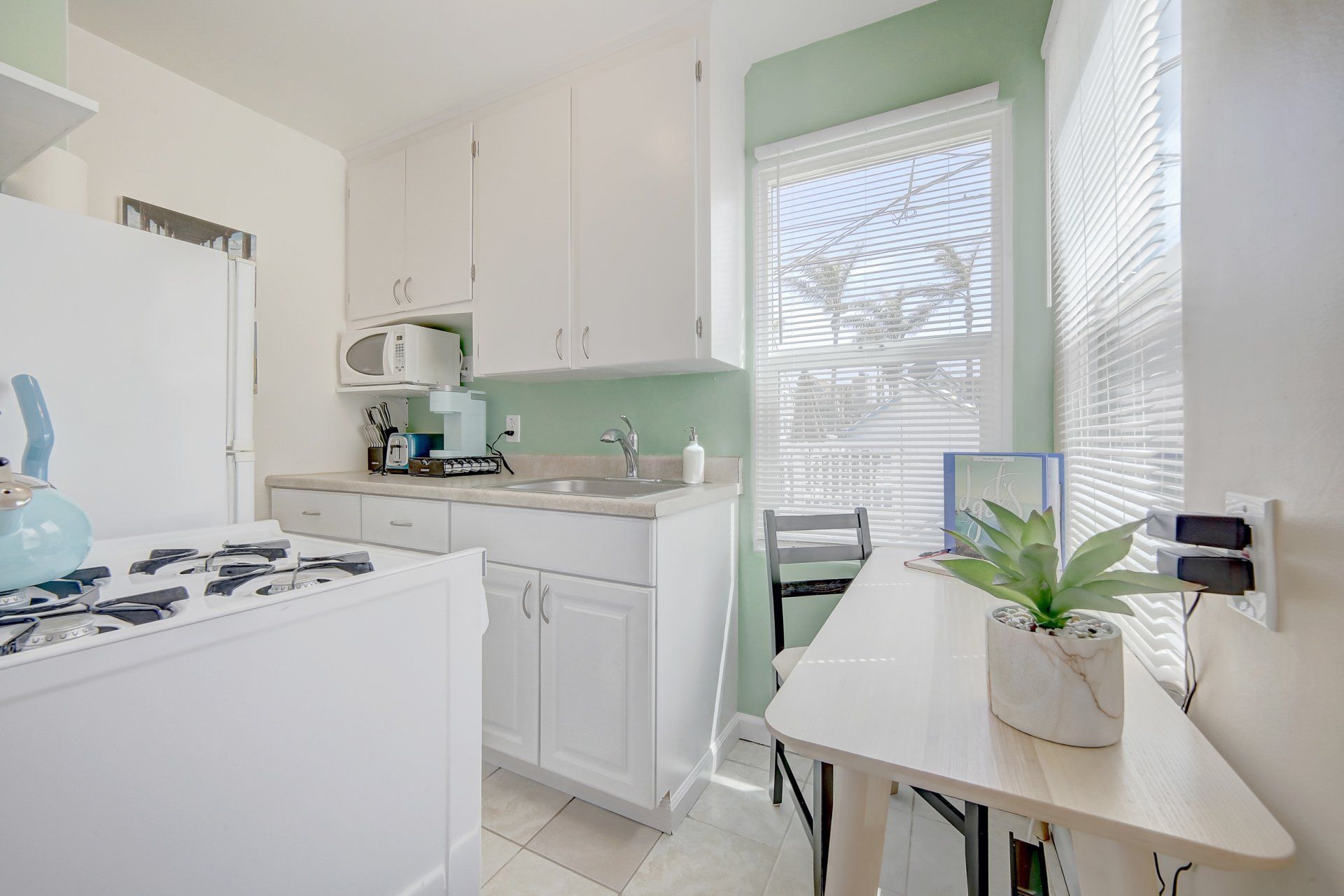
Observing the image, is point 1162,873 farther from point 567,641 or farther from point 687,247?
point 687,247

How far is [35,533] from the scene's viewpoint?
0.67 m

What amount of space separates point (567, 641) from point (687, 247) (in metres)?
1.33

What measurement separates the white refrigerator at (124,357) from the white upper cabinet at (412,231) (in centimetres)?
84

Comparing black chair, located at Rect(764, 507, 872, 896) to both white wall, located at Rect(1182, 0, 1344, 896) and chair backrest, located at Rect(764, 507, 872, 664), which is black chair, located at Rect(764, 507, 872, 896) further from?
white wall, located at Rect(1182, 0, 1344, 896)

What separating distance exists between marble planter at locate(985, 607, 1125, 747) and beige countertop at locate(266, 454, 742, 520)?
943 mm

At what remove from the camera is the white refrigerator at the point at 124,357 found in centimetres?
107

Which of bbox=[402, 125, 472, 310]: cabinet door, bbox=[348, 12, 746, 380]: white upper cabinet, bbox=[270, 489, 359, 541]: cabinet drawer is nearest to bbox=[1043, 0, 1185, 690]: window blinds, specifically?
bbox=[348, 12, 746, 380]: white upper cabinet

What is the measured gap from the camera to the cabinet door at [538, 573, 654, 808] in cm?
149

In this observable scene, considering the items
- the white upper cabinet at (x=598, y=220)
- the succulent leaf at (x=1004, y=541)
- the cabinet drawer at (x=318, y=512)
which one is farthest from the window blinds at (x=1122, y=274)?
the cabinet drawer at (x=318, y=512)

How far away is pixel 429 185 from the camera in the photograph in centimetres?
228

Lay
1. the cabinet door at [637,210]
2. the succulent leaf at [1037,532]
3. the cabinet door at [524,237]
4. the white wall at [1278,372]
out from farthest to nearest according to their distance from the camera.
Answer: the cabinet door at [524,237]
the cabinet door at [637,210]
the succulent leaf at [1037,532]
the white wall at [1278,372]

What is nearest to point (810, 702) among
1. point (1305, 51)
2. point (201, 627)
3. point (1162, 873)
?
point (1162, 873)

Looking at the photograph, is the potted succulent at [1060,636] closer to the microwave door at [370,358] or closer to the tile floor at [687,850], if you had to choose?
the tile floor at [687,850]

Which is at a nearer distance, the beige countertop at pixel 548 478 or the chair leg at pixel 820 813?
the chair leg at pixel 820 813
